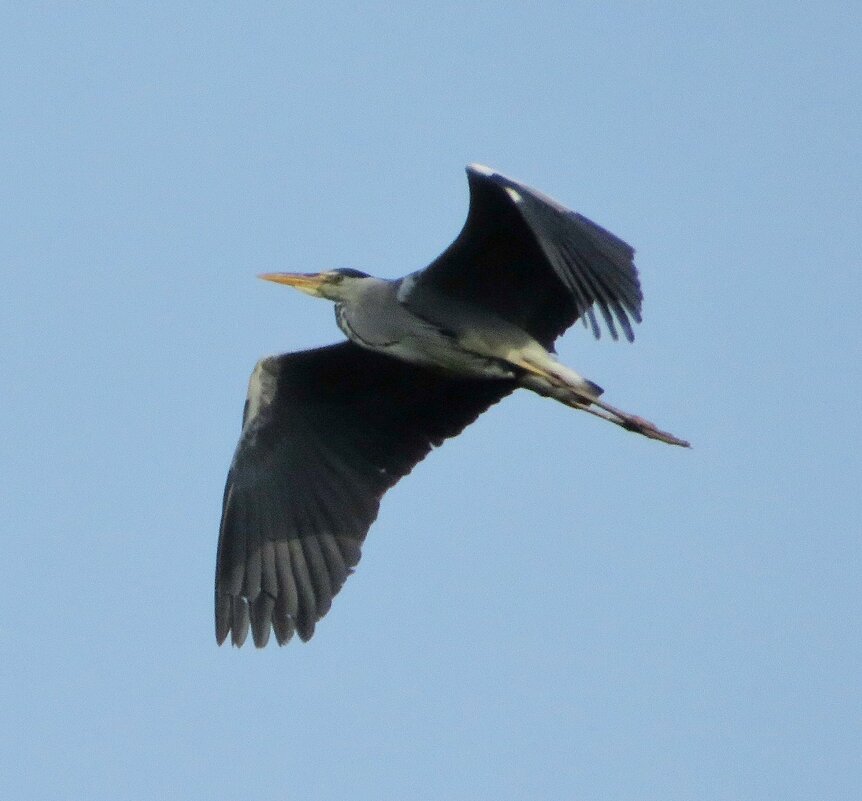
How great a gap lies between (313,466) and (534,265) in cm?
185

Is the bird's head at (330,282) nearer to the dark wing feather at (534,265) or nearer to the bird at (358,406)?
the bird at (358,406)

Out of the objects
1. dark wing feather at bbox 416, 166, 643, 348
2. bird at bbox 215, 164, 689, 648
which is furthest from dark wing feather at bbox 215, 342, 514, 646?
dark wing feather at bbox 416, 166, 643, 348

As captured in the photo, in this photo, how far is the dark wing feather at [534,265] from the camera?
8.41 meters

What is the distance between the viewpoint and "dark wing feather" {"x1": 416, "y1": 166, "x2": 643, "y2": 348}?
8.41 metres

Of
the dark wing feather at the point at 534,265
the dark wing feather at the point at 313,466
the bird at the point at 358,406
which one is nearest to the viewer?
the dark wing feather at the point at 534,265

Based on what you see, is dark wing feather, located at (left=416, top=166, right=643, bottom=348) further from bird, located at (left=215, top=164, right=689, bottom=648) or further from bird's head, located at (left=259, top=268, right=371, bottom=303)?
bird's head, located at (left=259, top=268, right=371, bottom=303)

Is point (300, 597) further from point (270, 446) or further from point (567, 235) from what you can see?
point (567, 235)

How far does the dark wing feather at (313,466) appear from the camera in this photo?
10266 mm

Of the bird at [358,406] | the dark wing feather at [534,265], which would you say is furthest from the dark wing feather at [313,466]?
the dark wing feather at [534,265]

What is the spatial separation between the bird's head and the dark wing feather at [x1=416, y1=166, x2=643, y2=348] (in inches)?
22.4

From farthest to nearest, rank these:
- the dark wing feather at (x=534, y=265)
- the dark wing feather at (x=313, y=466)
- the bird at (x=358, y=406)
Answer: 1. the dark wing feather at (x=313, y=466)
2. the bird at (x=358, y=406)
3. the dark wing feather at (x=534, y=265)

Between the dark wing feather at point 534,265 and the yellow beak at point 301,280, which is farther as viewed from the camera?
the yellow beak at point 301,280

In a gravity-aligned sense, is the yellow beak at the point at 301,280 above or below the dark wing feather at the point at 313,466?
above

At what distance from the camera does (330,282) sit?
10195mm
